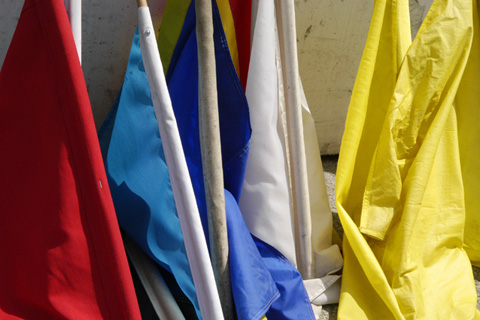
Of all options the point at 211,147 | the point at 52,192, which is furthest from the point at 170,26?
the point at 52,192

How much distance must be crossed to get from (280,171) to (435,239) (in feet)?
1.90

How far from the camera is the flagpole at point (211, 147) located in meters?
1.16

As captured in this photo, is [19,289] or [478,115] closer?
[19,289]

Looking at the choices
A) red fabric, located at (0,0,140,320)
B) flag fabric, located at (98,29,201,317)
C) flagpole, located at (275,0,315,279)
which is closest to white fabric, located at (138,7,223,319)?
flag fabric, located at (98,29,201,317)

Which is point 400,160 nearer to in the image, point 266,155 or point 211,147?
point 266,155

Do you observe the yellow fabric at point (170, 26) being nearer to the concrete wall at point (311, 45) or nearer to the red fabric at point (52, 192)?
the concrete wall at point (311, 45)

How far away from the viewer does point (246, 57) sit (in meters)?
1.48

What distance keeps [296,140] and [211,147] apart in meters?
0.37

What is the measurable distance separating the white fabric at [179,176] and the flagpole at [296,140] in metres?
0.44

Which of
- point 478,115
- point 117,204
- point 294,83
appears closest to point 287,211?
point 294,83

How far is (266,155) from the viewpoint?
1.42 m

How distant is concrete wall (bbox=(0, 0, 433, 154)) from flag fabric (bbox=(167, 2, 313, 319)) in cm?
24

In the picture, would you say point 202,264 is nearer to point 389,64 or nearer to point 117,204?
point 117,204

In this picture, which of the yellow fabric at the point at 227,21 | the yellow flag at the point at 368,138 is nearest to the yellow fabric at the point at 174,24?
the yellow fabric at the point at 227,21
